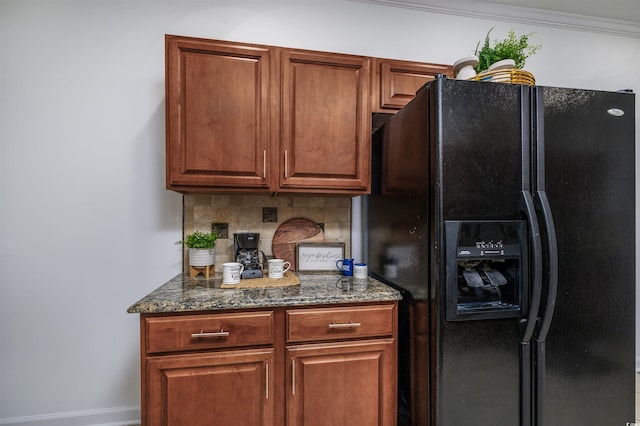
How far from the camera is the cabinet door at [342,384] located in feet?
4.35

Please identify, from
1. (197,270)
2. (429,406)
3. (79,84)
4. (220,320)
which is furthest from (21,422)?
(429,406)

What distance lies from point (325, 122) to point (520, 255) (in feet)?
3.63

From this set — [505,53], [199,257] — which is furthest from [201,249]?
[505,53]

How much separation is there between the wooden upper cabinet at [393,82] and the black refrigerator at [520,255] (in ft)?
1.11

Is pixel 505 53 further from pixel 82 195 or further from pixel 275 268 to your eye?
pixel 82 195

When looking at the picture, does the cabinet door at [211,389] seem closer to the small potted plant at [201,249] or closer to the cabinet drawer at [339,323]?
the cabinet drawer at [339,323]

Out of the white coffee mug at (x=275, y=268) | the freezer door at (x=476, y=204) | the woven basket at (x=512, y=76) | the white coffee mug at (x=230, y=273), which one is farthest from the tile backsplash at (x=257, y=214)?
the woven basket at (x=512, y=76)

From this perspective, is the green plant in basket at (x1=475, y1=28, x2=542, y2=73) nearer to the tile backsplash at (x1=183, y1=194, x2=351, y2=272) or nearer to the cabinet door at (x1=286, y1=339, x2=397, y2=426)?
the tile backsplash at (x1=183, y1=194, x2=351, y2=272)

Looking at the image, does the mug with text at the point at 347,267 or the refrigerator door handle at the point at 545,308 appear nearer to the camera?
the refrigerator door handle at the point at 545,308

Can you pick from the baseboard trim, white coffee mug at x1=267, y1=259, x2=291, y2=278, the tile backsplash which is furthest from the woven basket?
the baseboard trim

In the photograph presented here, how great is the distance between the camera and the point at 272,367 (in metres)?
1.31

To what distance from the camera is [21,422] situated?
1735mm

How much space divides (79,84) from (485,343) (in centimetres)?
256

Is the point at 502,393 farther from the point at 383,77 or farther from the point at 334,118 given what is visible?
the point at 383,77
